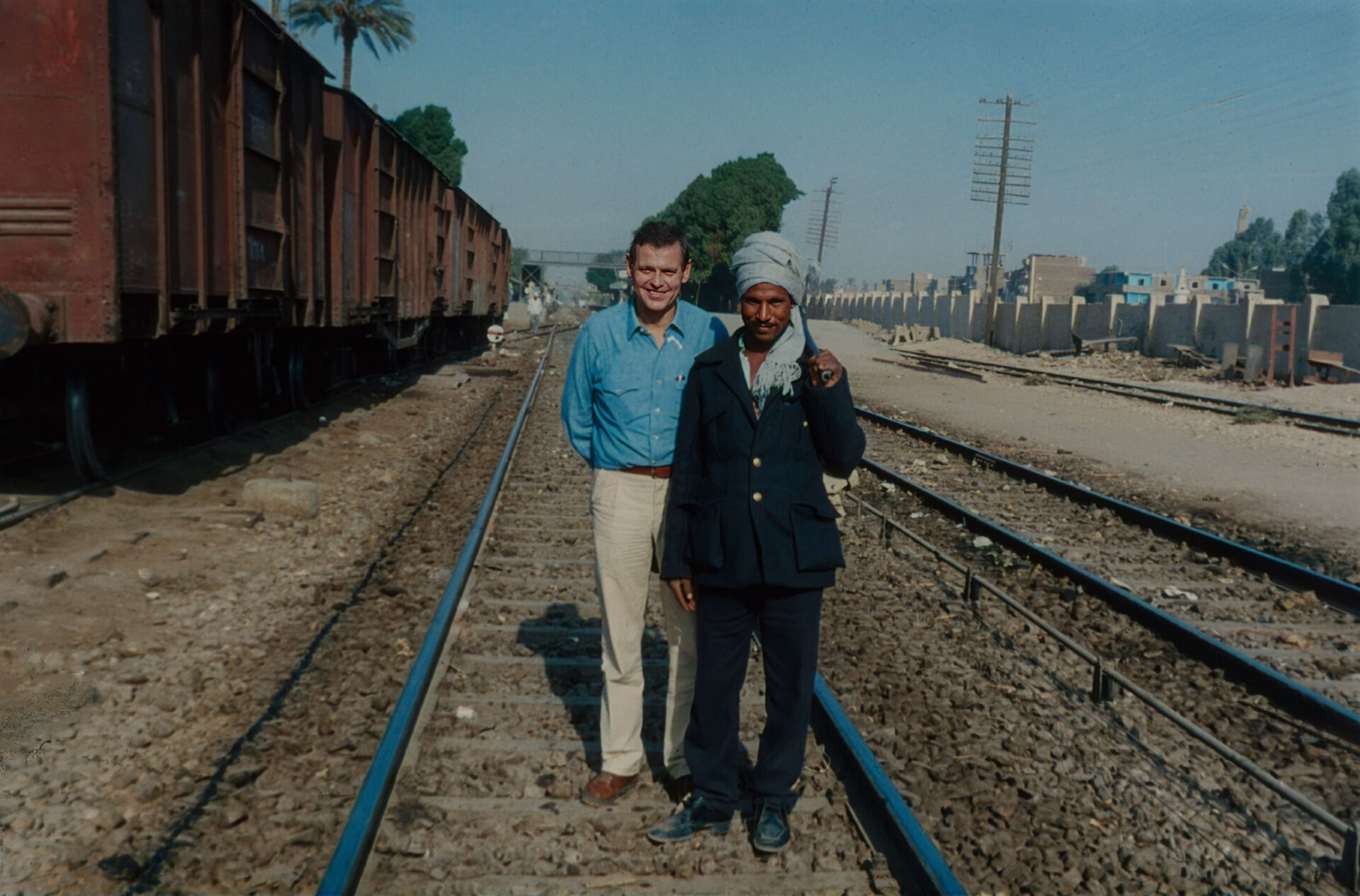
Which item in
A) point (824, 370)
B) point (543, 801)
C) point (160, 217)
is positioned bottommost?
point (543, 801)

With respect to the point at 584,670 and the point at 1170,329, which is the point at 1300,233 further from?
the point at 584,670

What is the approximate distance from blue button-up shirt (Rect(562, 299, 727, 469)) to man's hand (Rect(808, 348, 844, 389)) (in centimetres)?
52

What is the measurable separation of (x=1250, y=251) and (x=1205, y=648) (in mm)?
157361

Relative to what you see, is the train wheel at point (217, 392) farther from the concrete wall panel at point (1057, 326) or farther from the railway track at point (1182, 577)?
the concrete wall panel at point (1057, 326)

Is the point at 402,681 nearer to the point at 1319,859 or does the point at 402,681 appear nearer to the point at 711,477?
the point at 711,477

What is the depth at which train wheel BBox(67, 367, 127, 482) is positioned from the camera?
7.68 metres

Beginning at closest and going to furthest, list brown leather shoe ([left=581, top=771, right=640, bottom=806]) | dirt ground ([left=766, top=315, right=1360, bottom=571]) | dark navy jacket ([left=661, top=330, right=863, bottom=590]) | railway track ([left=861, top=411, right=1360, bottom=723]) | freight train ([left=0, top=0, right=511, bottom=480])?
dark navy jacket ([left=661, top=330, right=863, bottom=590])
brown leather shoe ([left=581, top=771, right=640, bottom=806])
railway track ([left=861, top=411, right=1360, bottom=723])
freight train ([left=0, top=0, right=511, bottom=480])
dirt ground ([left=766, top=315, right=1360, bottom=571])

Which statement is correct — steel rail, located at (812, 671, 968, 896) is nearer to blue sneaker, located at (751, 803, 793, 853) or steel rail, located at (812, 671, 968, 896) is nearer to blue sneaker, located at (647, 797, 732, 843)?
blue sneaker, located at (751, 803, 793, 853)

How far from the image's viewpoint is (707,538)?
10.5 feet

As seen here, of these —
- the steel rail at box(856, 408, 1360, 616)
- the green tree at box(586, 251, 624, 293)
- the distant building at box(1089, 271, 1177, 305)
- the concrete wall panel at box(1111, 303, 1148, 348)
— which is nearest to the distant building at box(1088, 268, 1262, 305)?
the distant building at box(1089, 271, 1177, 305)

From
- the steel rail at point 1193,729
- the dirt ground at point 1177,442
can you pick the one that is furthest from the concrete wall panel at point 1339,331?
the steel rail at point 1193,729

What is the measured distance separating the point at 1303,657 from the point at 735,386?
414 centimetres

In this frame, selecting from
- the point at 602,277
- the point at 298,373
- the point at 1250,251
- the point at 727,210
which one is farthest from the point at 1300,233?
Result: the point at 298,373

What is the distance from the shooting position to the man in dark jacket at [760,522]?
3.15 metres
